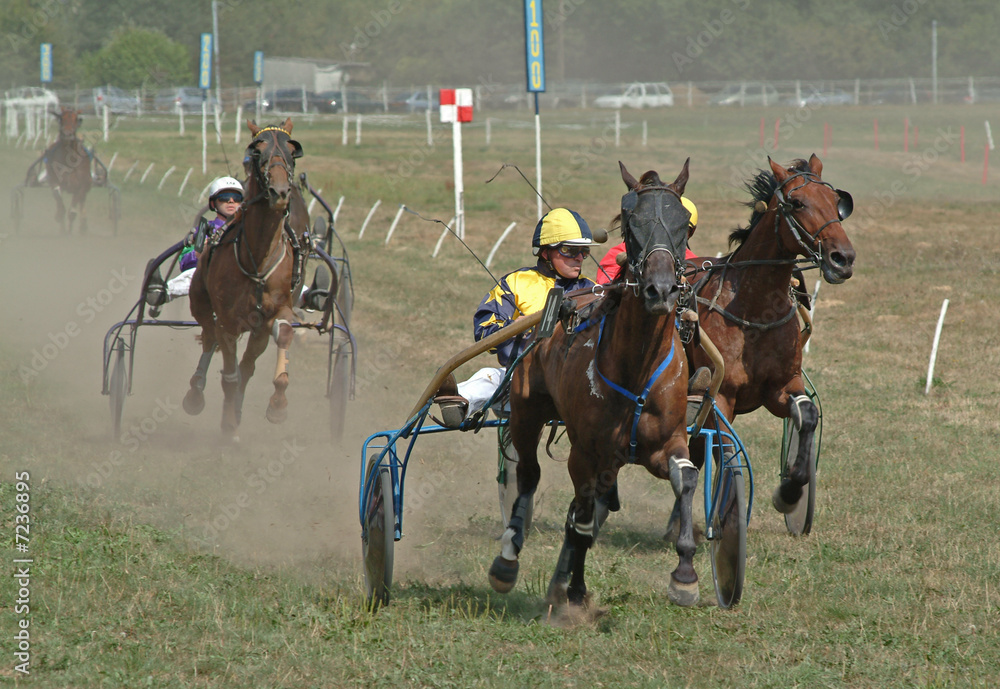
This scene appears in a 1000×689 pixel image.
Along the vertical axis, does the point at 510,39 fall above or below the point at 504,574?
above

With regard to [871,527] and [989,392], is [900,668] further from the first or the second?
[989,392]

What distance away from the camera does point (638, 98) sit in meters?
51.8

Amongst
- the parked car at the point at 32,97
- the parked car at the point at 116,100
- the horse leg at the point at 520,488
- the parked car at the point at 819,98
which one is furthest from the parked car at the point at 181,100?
the horse leg at the point at 520,488

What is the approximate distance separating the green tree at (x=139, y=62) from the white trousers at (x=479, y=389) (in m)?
55.5

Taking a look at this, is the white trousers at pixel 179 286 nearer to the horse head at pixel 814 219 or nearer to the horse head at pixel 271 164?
the horse head at pixel 271 164

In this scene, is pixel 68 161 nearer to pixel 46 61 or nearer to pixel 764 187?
pixel 46 61

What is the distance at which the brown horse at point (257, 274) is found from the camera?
27.3ft

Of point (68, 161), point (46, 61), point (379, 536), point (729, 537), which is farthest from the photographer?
point (46, 61)

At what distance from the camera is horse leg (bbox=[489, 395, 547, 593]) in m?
5.25

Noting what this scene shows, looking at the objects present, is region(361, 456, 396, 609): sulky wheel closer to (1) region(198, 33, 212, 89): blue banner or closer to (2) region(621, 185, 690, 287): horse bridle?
(2) region(621, 185, 690, 287): horse bridle

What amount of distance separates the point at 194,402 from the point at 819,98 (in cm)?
4471

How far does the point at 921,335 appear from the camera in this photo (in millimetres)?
12734

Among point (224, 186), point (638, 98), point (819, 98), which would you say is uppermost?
point (638, 98)

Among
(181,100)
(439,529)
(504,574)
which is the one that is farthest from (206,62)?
(504,574)
